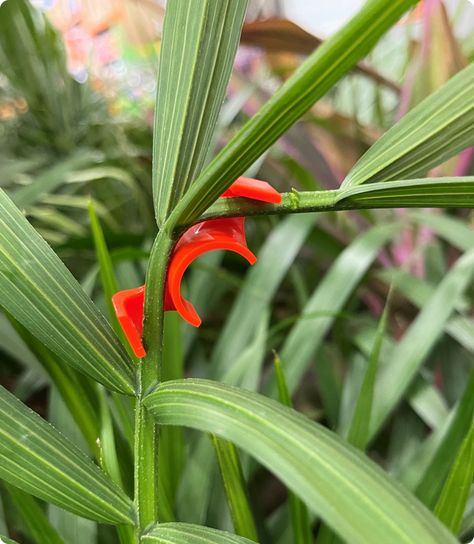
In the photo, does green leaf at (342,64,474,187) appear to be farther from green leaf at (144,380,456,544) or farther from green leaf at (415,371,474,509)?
green leaf at (415,371,474,509)

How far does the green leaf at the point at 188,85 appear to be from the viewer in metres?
0.16

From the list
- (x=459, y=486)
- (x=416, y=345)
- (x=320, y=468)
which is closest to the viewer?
(x=320, y=468)

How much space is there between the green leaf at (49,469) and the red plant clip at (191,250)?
0.13 ft

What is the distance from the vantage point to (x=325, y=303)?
Result: 45 cm

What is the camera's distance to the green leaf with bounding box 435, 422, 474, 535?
0.73 feet

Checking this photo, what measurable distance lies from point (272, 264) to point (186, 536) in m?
0.33

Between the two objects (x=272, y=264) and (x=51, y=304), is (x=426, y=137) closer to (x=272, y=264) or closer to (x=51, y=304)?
(x=51, y=304)

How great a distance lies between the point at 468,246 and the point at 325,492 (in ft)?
1.31

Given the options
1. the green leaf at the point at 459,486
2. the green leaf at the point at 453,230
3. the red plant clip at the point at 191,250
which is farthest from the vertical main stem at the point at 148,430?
the green leaf at the point at 453,230

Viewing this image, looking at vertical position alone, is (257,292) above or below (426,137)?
above

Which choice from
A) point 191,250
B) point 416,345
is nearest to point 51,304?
point 191,250

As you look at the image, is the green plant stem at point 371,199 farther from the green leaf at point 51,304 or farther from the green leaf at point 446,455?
the green leaf at point 446,455

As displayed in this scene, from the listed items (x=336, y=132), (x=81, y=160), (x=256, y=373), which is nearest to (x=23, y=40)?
(x=81, y=160)

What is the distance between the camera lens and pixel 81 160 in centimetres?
57
